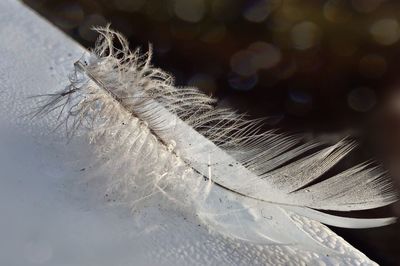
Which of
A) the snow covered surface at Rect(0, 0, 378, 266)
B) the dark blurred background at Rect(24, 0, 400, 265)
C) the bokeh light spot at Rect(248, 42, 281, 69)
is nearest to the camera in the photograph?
the snow covered surface at Rect(0, 0, 378, 266)

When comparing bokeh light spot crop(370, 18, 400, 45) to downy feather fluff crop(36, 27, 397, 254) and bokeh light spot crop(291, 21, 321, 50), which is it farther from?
downy feather fluff crop(36, 27, 397, 254)

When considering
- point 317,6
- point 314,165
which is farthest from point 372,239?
point 317,6

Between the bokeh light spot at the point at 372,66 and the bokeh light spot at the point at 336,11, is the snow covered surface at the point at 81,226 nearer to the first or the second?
the bokeh light spot at the point at 372,66

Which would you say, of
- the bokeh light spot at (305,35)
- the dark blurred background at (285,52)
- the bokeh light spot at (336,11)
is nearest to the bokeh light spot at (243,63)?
the dark blurred background at (285,52)

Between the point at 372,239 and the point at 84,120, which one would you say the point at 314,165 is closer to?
the point at 84,120

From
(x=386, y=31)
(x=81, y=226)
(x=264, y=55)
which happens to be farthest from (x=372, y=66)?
(x=81, y=226)

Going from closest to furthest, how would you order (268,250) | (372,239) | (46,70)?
1. (268,250)
2. (46,70)
3. (372,239)

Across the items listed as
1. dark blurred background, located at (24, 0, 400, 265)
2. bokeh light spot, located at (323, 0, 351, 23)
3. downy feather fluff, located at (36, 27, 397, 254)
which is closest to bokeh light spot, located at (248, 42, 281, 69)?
dark blurred background, located at (24, 0, 400, 265)
